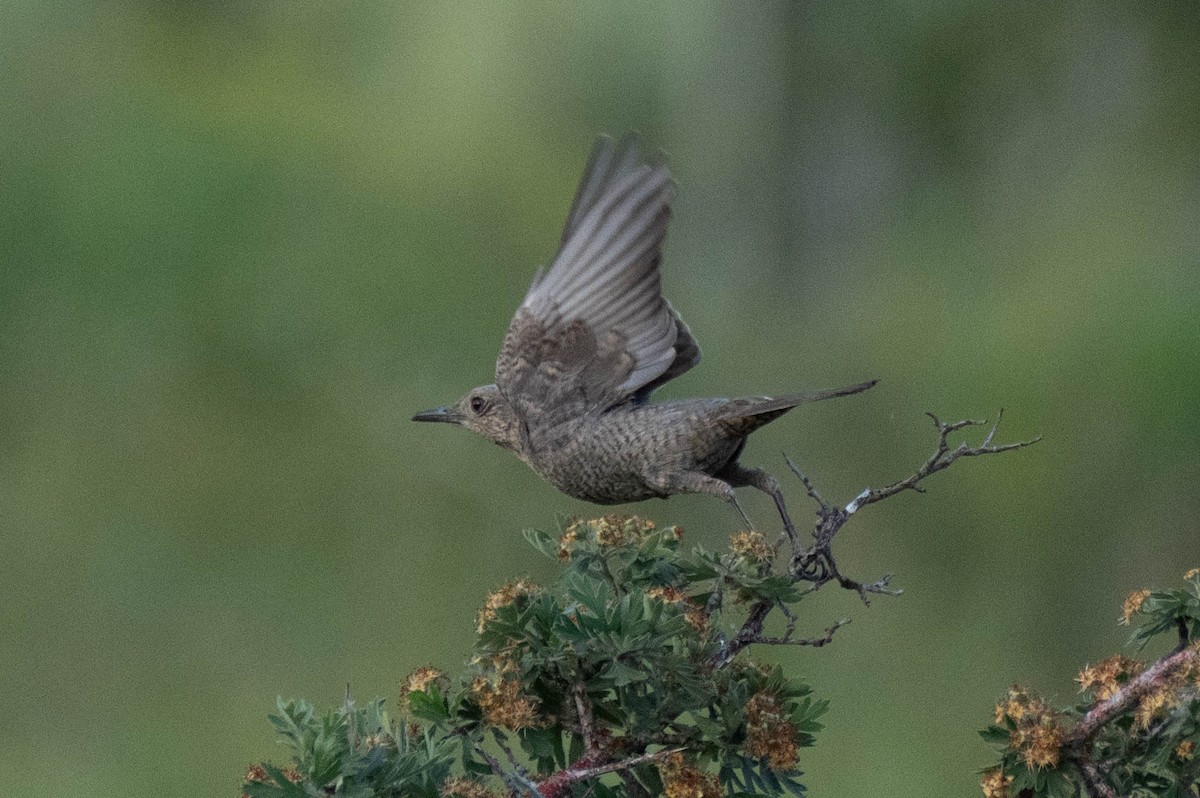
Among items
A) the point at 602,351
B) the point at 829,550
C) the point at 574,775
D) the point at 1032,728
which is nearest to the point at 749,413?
the point at 602,351

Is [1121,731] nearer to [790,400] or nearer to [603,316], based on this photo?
[790,400]

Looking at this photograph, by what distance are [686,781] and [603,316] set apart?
1.83m

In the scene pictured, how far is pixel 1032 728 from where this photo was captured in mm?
1926

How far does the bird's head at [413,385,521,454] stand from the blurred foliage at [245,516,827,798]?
1.56m

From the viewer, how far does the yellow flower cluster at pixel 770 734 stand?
1914mm

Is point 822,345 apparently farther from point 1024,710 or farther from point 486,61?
point 1024,710

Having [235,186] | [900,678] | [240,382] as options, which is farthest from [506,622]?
[235,186]

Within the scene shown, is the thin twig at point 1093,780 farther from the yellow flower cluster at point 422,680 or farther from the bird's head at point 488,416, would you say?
the bird's head at point 488,416

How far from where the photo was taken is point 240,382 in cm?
852

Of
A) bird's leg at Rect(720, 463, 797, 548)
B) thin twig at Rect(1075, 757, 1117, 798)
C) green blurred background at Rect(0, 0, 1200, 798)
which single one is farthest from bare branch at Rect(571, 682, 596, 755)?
green blurred background at Rect(0, 0, 1200, 798)

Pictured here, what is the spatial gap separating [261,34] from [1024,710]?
32.9 feet

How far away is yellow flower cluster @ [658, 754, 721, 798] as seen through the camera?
6.04ft

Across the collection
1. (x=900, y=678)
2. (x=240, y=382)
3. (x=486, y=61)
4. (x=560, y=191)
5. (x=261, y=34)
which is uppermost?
(x=261, y=34)

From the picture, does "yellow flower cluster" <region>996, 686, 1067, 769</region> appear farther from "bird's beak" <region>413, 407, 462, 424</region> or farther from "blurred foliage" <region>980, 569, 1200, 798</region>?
"bird's beak" <region>413, 407, 462, 424</region>
